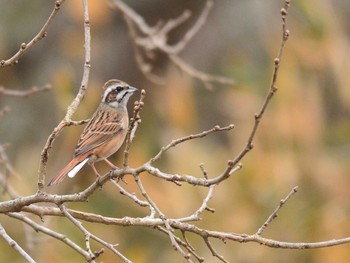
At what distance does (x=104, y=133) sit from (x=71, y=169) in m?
0.33

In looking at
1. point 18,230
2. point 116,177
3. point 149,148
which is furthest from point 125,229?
point 116,177

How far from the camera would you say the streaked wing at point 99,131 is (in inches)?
225

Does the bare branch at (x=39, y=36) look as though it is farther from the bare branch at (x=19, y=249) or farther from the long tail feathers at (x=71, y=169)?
the long tail feathers at (x=71, y=169)

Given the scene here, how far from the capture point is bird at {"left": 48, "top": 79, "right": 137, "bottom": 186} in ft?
18.7

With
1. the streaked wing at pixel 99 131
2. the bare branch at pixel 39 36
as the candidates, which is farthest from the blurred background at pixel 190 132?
the bare branch at pixel 39 36

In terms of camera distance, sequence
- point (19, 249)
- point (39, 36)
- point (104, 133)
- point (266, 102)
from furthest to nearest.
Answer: point (104, 133) < point (19, 249) < point (39, 36) < point (266, 102)

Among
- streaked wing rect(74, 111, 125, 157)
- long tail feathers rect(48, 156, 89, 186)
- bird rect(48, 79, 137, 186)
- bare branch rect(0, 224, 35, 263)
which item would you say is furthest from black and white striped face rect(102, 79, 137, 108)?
bare branch rect(0, 224, 35, 263)

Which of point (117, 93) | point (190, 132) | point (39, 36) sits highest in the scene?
point (190, 132)

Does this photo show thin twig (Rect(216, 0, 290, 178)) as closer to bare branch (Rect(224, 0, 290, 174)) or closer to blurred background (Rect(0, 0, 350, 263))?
bare branch (Rect(224, 0, 290, 174))

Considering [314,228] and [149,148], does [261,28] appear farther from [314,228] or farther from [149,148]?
[314,228]

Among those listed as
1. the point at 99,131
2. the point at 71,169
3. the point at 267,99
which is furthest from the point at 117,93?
the point at 267,99

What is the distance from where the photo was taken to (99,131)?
5.80 m

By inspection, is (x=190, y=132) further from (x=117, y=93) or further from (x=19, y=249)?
(x=19, y=249)

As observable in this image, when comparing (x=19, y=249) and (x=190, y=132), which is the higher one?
(x=190, y=132)
